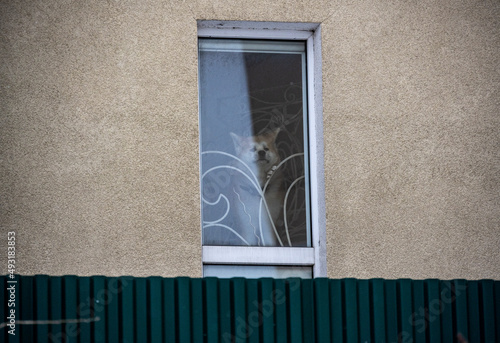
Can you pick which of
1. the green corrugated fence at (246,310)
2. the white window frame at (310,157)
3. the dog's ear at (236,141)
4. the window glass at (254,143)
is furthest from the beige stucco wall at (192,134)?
the green corrugated fence at (246,310)

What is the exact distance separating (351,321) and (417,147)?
5.19 feet

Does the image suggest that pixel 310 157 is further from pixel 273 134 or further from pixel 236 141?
pixel 236 141

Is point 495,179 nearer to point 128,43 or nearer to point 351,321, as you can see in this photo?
point 351,321

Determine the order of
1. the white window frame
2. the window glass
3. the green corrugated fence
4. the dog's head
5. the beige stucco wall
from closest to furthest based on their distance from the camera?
1. the green corrugated fence
2. the beige stucco wall
3. the white window frame
4. the window glass
5. the dog's head

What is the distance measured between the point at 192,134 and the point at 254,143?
0.55 metres

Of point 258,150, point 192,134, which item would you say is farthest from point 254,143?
point 192,134

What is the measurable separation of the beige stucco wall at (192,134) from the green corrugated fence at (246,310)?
59 centimetres

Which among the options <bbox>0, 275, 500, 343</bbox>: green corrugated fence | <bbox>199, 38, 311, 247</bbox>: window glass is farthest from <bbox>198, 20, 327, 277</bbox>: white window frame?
<bbox>0, 275, 500, 343</bbox>: green corrugated fence

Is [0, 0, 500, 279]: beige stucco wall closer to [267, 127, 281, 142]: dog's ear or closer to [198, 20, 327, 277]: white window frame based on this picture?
[198, 20, 327, 277]: white window frame

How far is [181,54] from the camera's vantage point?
774 centimetres

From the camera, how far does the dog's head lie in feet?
26.0

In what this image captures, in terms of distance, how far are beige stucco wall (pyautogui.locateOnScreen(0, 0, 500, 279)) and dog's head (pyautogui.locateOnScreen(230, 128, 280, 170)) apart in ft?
1.43

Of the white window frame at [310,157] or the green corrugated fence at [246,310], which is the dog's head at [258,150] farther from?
the green corrugated fence at [246,310]

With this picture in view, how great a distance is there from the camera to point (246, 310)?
269 inches
